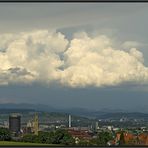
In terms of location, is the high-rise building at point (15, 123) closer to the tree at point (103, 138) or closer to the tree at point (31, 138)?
the tree at point (31, 138)


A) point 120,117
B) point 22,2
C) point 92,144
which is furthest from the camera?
point 22,2

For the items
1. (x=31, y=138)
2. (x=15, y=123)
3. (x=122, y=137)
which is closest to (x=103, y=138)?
(x=122, y=137)

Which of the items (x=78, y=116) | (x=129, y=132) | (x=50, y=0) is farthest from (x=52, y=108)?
(x=50, y=0)

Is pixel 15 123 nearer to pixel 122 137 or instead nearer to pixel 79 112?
pixel 79 112

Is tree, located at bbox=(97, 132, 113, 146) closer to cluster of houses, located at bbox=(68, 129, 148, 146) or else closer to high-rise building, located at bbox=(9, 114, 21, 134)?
cluster of houses, located at bbox=(68, 129, 148, 146)

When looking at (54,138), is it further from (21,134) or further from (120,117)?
(120,117)

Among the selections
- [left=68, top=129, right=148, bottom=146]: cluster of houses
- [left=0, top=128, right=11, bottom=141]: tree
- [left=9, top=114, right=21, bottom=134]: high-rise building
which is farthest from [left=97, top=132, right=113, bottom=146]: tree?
[left=0, top=128, right=11, bottom=141]: tree
